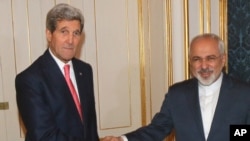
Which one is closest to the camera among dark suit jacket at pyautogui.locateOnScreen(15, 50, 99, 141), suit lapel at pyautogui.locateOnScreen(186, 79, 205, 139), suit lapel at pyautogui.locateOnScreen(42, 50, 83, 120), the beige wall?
dark suit jacket at pyautogui.locateOnScreen(15, 50, 99, 141)

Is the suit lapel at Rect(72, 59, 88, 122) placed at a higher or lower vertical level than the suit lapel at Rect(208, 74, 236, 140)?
higher

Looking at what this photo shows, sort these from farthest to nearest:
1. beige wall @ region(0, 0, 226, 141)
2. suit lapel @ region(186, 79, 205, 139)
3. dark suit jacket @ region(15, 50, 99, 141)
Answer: beige wall @ region(0, 0, 226, 141) < suit lapel @ region(186, 79, 205, 139) < dark suit jacket @ region(15, 50, 99, 141)

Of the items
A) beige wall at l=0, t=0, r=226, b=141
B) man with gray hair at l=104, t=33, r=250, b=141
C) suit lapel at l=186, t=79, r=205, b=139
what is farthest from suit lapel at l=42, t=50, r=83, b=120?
beige wall at l=0, t=0, r=226, b=141

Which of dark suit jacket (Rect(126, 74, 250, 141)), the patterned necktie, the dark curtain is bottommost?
dark suit jacket (Rect(126, 74, 250, 141))

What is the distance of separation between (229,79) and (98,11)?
1632mm

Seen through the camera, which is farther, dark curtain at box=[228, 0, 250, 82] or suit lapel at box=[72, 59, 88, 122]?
dark curtain at box=[228, 0, 250, 82]

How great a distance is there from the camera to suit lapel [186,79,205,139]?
2488 mm

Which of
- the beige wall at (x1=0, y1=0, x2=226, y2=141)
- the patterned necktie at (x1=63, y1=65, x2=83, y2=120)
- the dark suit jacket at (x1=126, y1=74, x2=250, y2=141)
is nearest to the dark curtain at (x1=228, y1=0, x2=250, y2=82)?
the beige wall at (x1=0, y1=0, x2=226, y2=141)

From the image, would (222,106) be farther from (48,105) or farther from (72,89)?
(48,105)

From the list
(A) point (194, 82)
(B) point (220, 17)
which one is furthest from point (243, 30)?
(A) point (194, 82)

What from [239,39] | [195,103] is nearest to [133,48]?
[239,39]

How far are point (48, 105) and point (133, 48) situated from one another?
1.82 meters

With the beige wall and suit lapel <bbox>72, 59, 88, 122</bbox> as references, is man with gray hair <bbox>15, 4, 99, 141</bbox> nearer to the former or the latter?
suit lapel <bbox>72, 59, 88, 122</bbox>

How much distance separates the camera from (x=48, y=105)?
2.18 metres
